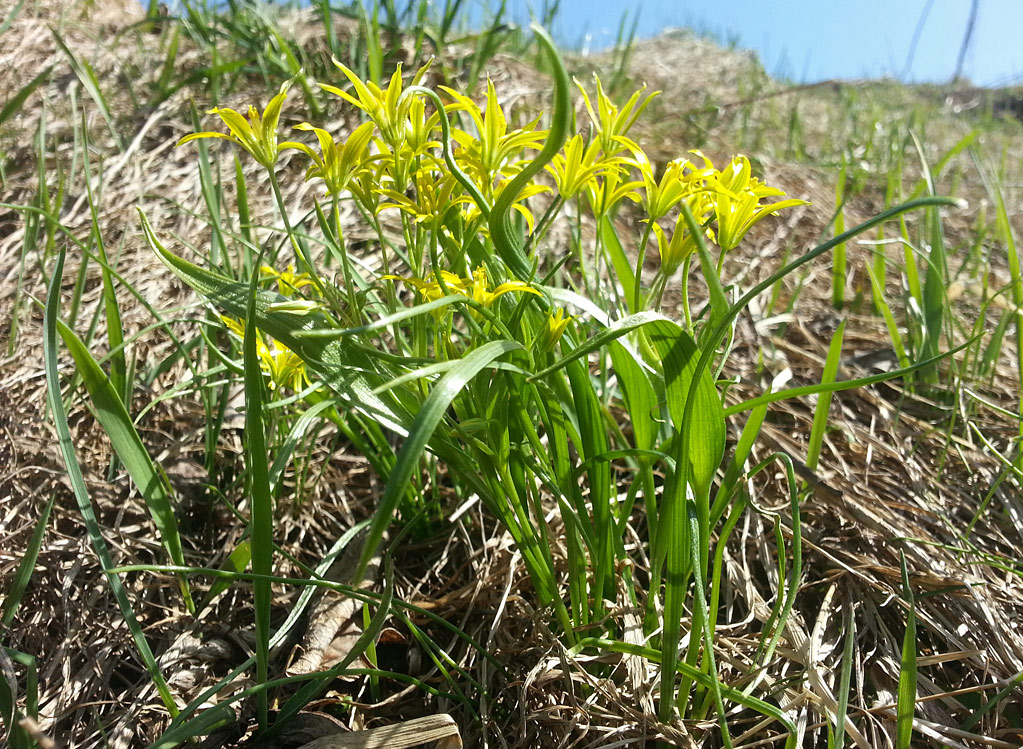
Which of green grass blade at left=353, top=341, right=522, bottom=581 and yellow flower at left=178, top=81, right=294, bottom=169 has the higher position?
yellow flower at left=178, top=81, right=294, bottom=169

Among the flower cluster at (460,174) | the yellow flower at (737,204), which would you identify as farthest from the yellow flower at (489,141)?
the yellow flower at (737,204)

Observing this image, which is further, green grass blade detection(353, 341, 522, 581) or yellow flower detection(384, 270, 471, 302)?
yellow flower detection(384, 270, 471, 302)

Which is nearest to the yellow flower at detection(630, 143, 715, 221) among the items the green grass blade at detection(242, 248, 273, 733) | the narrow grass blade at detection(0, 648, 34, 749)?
the green grass blade at detection(242, 248, 273, 733)

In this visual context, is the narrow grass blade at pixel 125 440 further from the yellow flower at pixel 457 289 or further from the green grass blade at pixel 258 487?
the yellow flower at pixel 457 289

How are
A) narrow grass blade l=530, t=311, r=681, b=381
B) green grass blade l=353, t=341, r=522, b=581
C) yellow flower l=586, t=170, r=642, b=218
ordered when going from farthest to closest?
1. yellow flower l=586, t=170, r=642, b=218
2. narrow grass blade l=530, t=311, r=681, b=381
3. green grass blade l=353, t=341, r=522, b=581

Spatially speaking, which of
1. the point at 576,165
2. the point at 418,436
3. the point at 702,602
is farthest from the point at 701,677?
the point at 576,165

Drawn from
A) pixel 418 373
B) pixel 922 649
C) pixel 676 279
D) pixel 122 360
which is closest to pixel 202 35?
pixel 122 360

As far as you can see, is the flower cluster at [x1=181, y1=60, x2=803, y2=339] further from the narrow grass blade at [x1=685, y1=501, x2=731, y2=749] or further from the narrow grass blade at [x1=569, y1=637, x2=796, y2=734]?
the narrow grass blade at [x1=569, y1=637, x2=796, y2=734]
